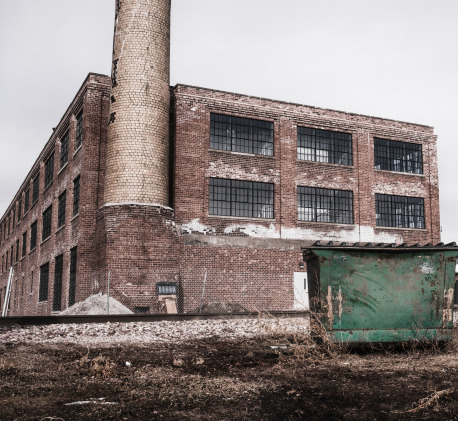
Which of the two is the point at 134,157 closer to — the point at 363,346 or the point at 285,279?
the point at 285,279

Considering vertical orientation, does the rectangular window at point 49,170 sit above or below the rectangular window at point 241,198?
above

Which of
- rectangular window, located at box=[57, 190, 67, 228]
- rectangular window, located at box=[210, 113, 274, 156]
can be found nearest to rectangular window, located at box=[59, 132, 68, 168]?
rectangular window, located at box=[57, 190, 67, 228]

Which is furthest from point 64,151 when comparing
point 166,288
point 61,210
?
point 166,288

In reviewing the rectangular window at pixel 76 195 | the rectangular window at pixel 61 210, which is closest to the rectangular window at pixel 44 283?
the rectangular window at pixel 61 210

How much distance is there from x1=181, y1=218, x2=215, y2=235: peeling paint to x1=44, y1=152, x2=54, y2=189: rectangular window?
10.6 m

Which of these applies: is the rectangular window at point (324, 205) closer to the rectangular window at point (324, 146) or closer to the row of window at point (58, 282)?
the rectangular window at point (324, 146)

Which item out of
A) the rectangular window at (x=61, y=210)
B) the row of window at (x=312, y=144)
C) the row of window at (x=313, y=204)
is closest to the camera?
the row of window at (x=313, y=204)

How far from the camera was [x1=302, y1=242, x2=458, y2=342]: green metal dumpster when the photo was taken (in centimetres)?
822

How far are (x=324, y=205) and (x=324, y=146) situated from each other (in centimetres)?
280

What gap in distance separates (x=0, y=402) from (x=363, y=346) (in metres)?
5.15

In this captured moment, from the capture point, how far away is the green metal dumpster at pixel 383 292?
822 cm

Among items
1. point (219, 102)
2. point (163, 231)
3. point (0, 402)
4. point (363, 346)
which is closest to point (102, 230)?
point (163, 231)

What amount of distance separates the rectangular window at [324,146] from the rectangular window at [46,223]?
13.0m

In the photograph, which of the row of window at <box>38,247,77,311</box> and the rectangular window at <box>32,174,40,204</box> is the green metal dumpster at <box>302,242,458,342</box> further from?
the rectangular window at <box>32,174,40,204</box>
